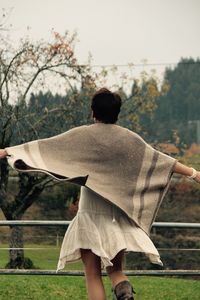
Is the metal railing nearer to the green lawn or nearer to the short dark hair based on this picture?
the green lawn

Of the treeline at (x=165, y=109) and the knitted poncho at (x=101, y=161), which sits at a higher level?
the knitted poncho at (x=101, y=161)

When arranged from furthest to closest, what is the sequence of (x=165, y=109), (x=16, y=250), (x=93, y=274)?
(x=165, y=109)
(x=16, y=250)
(x=93, y=274)

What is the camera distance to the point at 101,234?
6.88 metres

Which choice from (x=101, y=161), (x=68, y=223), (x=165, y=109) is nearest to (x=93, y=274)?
(x=101, y=161)

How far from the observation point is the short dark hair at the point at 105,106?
6922 millimetres

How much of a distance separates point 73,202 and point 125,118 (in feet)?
30.4

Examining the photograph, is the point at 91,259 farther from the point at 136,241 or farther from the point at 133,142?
the point at 133,142

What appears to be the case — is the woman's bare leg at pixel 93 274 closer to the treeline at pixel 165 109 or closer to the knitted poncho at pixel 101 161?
the knitted poncho at pixel 101 161

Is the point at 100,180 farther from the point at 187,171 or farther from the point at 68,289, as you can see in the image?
the point at 68,289

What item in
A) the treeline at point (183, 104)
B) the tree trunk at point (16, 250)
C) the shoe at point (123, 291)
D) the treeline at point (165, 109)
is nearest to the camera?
the shoe at point (123, 291)

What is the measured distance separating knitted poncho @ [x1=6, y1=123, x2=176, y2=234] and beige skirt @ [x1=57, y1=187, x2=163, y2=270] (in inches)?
3.6

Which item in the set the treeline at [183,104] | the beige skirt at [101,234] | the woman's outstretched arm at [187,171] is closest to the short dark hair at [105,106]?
the beige skirt at [101,234]

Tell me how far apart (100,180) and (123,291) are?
80cm

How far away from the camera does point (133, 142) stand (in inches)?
275
